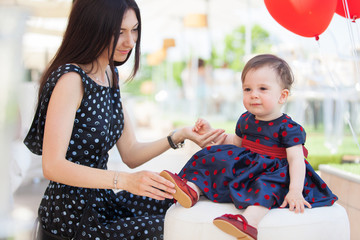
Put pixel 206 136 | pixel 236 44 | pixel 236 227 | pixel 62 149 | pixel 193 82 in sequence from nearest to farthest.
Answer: pixel 236 227, pixel 62 149, pixel 206 136, pixel 193 82, pixel 236 44

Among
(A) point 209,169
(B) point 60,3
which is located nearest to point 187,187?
(A) point 209,169

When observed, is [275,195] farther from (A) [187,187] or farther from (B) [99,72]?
(B) [99,72]

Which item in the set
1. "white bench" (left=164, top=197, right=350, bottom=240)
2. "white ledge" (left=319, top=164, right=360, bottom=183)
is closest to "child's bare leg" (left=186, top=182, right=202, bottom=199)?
"white bench" (left=164, top=197, right=350, bottom=240)

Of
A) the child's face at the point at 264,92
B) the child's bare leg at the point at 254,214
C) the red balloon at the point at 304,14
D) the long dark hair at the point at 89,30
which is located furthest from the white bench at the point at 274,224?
the red balloon at the point at 304,14

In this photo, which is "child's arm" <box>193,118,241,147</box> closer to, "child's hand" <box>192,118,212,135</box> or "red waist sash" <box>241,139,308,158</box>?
"child's hand" <box>192,118,212,135</box>

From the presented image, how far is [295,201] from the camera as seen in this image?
4.62ft

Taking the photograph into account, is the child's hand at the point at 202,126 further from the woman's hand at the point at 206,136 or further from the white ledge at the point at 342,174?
the white ledge at the point at 342,174

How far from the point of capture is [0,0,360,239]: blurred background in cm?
129

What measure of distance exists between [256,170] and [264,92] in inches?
11.9

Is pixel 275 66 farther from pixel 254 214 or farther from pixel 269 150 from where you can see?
pixel 254 214

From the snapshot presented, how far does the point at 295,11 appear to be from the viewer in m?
1.99

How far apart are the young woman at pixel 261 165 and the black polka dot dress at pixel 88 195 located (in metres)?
0.26

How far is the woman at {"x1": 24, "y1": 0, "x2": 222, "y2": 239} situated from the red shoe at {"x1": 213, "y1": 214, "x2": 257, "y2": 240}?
0.90 ft

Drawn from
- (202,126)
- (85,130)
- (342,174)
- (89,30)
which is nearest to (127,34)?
(89,30)
